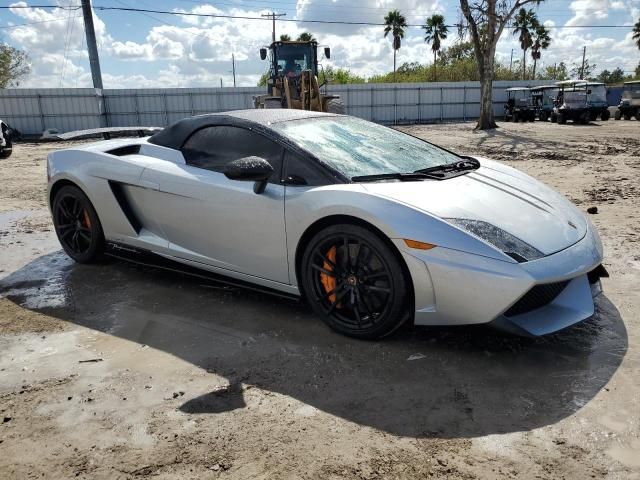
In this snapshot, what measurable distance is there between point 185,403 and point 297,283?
102cm

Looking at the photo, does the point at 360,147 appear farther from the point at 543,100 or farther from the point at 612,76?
the point at 612,76

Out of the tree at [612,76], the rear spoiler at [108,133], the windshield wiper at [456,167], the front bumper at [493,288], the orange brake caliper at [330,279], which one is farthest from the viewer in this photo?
the tree at [612,76]

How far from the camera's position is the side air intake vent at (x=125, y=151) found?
4078 millimetres

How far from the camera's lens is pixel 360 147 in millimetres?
3473

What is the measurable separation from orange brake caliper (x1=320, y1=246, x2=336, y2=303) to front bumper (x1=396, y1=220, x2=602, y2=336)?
0.46 metres

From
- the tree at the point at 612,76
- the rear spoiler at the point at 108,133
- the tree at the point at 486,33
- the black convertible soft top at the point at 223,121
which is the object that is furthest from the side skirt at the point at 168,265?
the tree at the point at 612,76

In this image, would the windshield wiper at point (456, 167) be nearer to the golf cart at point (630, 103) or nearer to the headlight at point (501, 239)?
the headlight at point (501, 239)

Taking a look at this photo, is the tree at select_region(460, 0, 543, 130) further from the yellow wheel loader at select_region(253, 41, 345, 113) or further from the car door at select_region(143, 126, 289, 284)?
the car door at select_region(143, 126, 289, 284)

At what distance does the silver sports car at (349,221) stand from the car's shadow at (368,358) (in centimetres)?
22

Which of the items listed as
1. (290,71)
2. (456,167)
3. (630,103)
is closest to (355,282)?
(456,167)

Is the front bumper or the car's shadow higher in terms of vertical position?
the front bumper

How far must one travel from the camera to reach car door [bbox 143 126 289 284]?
3.22 meters

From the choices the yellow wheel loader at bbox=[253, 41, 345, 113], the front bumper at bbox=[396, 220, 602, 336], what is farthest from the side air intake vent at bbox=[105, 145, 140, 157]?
the yellow wheel loader at bbox=[253, 41, 345, 113]

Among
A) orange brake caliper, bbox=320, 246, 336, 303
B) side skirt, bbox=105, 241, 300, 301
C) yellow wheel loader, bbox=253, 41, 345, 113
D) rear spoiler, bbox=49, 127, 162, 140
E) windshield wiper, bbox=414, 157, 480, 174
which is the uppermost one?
yellow wheel loader, bbox=253, 41, 345, 113
